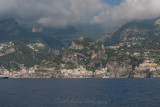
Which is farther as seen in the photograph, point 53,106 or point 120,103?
point 120,103

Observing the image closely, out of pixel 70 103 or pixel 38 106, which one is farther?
pixel 70 103

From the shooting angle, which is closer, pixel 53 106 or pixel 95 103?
pixel 53 106

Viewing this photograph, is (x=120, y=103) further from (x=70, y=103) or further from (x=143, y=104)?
(x=70, y=103)

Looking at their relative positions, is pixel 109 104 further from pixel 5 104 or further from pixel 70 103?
pixel 5 104

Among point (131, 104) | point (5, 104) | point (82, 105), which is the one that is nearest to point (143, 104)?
point (131, 104)

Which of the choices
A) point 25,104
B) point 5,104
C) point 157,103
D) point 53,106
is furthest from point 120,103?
point 5,104

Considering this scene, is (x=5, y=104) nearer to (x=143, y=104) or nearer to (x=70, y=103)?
(x=70, y=103)

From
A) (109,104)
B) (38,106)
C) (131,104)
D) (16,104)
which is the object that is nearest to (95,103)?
(109,104)
